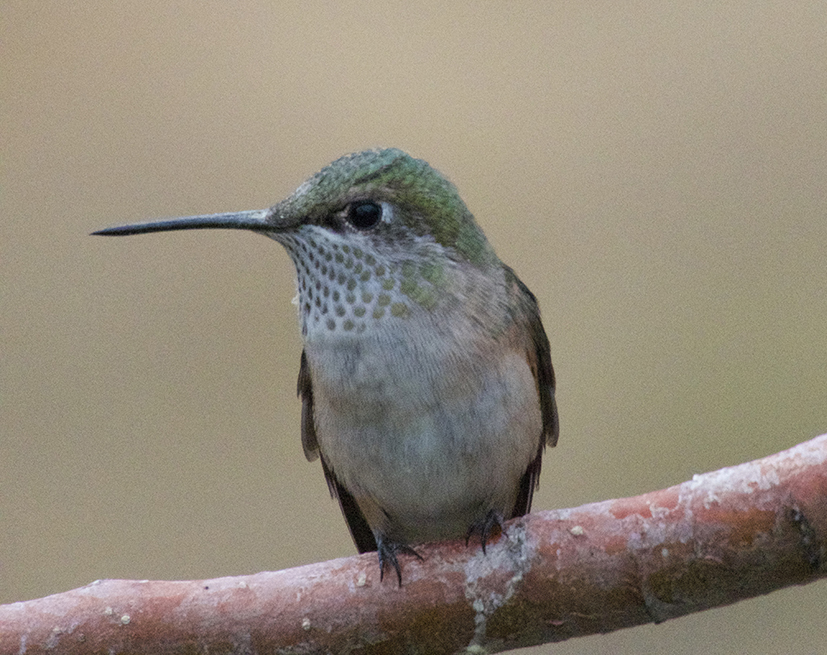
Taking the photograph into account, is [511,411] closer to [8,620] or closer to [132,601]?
[132,601]

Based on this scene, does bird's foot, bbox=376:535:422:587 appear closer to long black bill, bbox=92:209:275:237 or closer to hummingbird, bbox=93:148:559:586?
hummingbird, bbox=93:148:559:586

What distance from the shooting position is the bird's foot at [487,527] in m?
2.01

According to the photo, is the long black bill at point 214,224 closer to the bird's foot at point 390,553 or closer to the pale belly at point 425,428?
the pale belly at point 425,428

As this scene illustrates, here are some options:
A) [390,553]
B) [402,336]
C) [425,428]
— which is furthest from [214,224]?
[390,553]

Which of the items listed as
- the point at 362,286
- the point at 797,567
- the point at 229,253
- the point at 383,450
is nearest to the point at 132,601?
the point at 383,450

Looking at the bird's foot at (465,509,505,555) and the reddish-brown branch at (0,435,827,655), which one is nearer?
the reddish-brown branch at (0,435,827,655)

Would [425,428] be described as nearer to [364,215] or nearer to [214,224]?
[364,215]

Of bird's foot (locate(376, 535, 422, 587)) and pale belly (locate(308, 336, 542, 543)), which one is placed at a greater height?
pale belly (locate(308, 336, 542, 543))

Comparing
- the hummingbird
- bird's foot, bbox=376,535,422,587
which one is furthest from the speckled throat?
bird's foot, bbox=376,535,422,587

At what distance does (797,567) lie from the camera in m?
1.67

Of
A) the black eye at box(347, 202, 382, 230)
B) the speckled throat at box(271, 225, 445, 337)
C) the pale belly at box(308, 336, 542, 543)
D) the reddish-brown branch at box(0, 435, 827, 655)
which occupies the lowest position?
the reddish-brown branch at box(0, 435, 827, 655)

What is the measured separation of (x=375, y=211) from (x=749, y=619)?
2.41 m

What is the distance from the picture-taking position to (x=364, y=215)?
1959 millimetres

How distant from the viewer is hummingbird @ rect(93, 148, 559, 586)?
1935 mm
